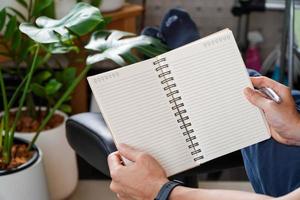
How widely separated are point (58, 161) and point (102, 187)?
0.28 m

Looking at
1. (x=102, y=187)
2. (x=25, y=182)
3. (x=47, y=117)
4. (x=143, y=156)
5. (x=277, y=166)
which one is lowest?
(x=102, y=187)

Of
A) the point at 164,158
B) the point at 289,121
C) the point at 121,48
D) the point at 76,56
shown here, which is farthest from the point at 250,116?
the point at 76,56

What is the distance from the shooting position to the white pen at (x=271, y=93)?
80 cm

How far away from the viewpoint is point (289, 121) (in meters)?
0.80

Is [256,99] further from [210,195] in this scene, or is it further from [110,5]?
[110,5]

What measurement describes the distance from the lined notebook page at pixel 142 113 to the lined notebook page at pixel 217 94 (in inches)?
1.5

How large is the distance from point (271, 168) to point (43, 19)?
0.58 meters

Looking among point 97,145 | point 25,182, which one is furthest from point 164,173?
point 25,182

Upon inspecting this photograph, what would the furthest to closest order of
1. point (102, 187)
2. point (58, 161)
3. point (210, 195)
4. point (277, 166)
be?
point (102, 187) → point (58, 161) → point (277, 166) → point (210, 195)

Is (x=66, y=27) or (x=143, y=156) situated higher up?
(x=66, y=27)

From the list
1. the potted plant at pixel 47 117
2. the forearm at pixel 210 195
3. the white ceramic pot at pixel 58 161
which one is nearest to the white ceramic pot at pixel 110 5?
the potted plant at pixel 47 117

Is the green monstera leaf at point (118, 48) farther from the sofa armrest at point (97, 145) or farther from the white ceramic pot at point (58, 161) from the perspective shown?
the white ceramic pot at point (58, 161)

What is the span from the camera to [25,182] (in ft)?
4.07

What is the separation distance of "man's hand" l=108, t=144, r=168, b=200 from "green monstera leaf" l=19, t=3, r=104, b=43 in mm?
274
